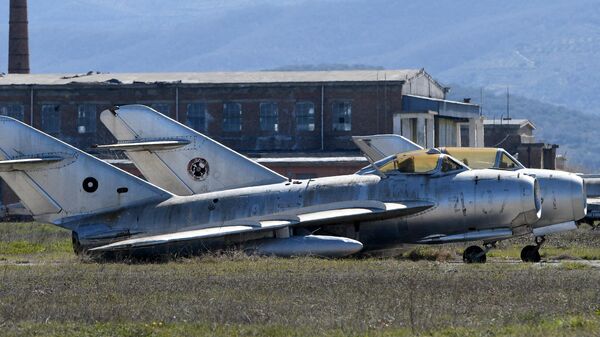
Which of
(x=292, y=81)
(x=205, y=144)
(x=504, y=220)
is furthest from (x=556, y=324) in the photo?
(x=292, y=81)

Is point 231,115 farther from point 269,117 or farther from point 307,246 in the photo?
point 307,246

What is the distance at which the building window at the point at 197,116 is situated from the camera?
7044 cm

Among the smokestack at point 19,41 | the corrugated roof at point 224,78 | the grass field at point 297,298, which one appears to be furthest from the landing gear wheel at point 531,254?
the smokestack at point 19,41

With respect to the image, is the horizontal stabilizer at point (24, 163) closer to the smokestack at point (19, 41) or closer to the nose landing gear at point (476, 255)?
the nose landing gear at point (476, 255)

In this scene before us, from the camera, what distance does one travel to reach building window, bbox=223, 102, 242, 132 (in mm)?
70750

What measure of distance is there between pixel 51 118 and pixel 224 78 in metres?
9.26

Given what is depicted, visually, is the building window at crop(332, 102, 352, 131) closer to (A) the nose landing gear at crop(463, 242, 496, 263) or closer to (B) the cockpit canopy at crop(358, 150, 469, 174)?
(B) the cockpit canopy at crop(358, 150, 469, 174)

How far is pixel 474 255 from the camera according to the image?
95.0 feet

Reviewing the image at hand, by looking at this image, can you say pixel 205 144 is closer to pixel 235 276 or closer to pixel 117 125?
pixel 117 125

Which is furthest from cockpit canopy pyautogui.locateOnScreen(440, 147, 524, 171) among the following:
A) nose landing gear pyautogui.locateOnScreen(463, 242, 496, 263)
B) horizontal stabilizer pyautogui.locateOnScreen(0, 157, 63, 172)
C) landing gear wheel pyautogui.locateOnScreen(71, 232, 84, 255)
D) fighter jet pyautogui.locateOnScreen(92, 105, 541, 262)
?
horizontal stabilizer pyautogui.locateOnScreen(0, 157, 63, 172)

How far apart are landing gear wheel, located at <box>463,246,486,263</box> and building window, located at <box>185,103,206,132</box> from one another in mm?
42254

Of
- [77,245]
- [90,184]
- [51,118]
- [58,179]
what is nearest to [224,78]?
[51,118]

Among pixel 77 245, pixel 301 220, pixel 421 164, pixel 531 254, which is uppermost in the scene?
pixel 421 164

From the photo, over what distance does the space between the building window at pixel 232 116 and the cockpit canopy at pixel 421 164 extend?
41322 mm
